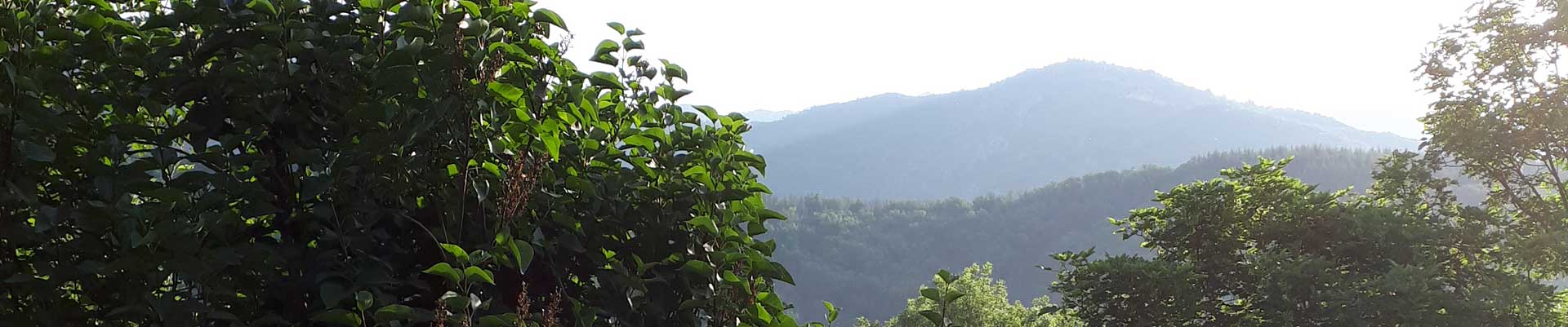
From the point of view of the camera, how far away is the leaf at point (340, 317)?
1.62 metres

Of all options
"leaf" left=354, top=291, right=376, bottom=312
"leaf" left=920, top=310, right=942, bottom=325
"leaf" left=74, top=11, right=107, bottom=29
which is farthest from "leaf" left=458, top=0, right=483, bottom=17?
"leaf" left=920, top=310, right=942, bottom=325

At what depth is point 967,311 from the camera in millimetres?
30781

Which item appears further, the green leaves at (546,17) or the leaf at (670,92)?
the leaf at (670,92)

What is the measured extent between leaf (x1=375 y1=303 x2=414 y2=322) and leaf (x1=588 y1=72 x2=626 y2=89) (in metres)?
0.70

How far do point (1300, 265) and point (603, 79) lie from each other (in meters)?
12.9

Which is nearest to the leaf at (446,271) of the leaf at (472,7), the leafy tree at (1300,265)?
the leaf at (472,7)

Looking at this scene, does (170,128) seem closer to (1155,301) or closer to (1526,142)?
(1155,301)

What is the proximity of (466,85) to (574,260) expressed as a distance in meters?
0.53

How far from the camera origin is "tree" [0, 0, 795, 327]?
1.72 meters

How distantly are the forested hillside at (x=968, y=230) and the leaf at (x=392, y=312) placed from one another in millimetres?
123751

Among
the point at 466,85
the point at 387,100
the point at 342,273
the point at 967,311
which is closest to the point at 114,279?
the point at 342,273

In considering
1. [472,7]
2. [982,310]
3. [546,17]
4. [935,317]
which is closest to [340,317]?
[472,7]

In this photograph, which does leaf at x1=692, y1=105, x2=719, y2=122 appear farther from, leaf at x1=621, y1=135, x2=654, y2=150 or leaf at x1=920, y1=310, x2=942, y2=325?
leaf at x1=920, y1=310, x2=942, y2=325

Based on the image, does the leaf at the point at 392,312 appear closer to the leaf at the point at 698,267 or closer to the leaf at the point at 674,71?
the leaf at the point at 698,267
